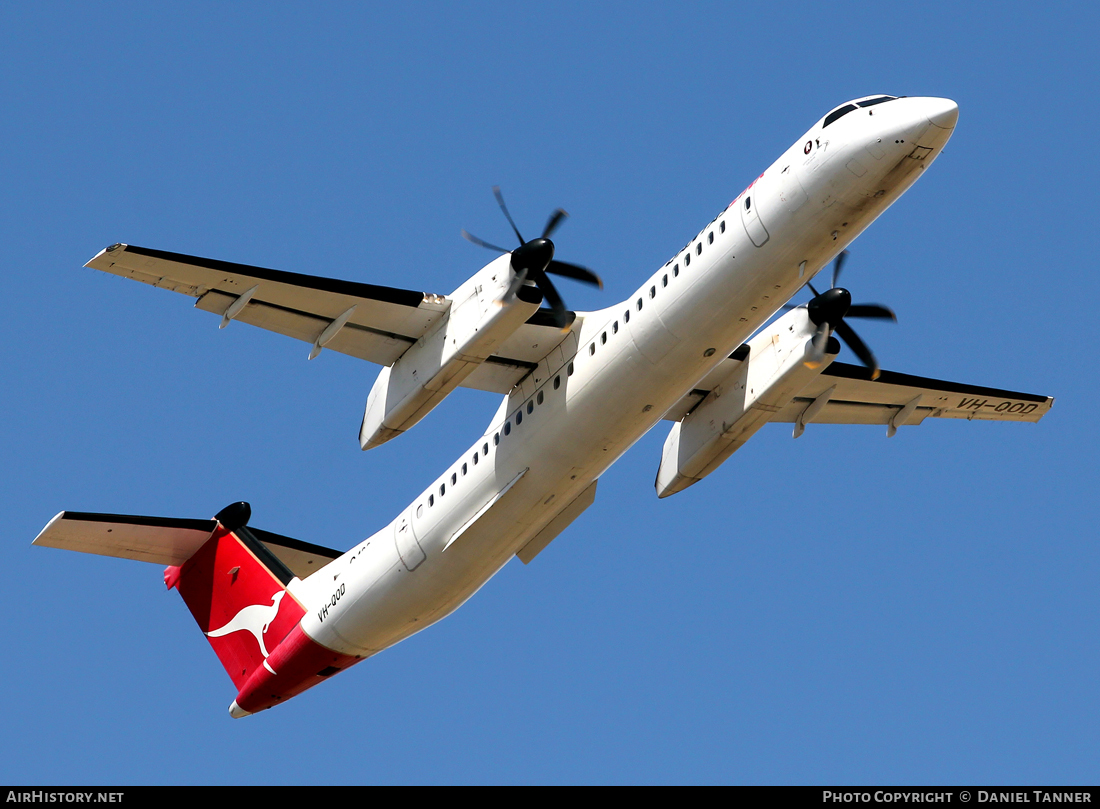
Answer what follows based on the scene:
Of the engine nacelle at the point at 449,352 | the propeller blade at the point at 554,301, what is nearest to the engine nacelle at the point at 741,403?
the propeller blade at the point at 554,301

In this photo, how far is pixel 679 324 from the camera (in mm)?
19047

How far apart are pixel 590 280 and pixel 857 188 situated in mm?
4397

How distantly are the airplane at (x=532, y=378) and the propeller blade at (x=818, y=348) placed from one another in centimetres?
4

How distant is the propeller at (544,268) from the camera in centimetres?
1936

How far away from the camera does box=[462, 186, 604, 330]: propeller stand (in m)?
19.4

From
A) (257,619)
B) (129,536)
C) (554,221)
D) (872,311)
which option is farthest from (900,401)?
(129,536)

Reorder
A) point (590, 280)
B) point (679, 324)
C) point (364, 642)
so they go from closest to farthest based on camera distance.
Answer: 1. point (679, 324)
2. point (590, 280)
3. point (364, 642)

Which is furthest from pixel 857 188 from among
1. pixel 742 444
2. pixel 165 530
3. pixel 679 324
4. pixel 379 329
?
pixel 165 530

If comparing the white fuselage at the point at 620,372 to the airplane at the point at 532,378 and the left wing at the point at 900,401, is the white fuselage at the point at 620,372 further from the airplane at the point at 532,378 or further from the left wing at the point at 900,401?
the left wing at the point at 900,401

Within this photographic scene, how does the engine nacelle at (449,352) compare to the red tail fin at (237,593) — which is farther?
the red tail fin at (237,593)

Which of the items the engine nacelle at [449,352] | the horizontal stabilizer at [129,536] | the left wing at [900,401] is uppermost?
the left wing at [900,401]

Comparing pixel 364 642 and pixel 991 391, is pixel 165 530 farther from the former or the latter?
pixel 991 391

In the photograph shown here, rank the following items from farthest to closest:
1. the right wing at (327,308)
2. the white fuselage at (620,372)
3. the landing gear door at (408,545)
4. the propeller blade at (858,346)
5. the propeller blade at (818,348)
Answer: the landing gear door at (408,545) → the propeller blade at (858,346) → the propeller blade at (818,348) → the right wing at (327,308) → the white fuselage at (620,372)
